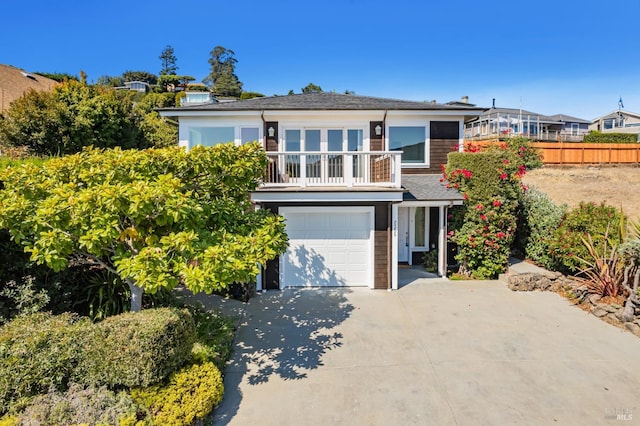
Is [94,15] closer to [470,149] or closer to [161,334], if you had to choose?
[161,334]

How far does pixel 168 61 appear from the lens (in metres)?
85.4

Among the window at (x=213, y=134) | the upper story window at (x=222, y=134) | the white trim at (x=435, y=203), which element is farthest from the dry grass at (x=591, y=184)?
the window at (x=213, y=134)

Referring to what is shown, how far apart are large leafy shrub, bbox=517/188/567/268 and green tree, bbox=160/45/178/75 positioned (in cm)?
9186

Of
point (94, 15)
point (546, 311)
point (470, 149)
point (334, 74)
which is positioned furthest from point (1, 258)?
point (334, 74)

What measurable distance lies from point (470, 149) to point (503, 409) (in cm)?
894

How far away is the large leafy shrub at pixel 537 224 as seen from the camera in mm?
10750

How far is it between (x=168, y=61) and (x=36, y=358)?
96755 millimetres

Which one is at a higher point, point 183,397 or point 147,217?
point 147,217

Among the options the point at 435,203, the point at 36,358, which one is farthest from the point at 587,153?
Result: the point at 36,358

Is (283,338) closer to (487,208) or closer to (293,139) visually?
(293,139)

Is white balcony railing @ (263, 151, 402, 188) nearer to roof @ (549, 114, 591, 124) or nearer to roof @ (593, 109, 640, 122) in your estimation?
roof @ (549, 114, 591, 124)

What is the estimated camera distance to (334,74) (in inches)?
1347

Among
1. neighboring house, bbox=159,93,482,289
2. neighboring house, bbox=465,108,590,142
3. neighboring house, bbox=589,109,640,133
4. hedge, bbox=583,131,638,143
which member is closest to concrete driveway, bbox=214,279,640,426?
neighboring house, bbox=159,93,482,289

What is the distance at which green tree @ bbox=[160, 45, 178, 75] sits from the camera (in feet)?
279
